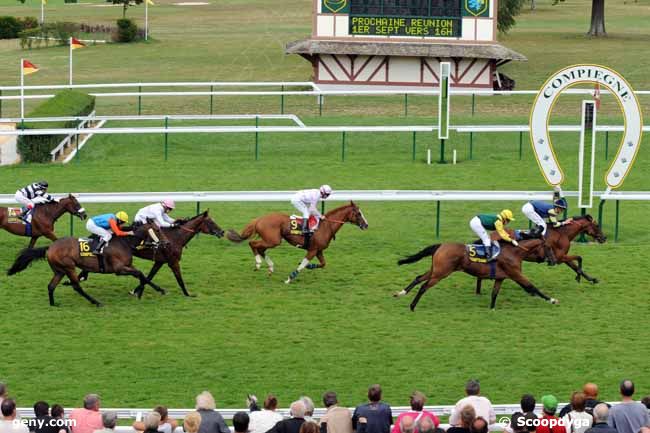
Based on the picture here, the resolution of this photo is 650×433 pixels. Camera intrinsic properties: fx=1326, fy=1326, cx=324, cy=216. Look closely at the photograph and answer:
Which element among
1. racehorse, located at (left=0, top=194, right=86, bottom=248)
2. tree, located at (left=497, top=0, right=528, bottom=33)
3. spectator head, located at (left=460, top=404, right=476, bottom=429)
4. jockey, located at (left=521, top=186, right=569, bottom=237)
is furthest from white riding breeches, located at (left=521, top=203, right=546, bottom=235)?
tree, located at (left=497, top=0, right=528, bottom=33)

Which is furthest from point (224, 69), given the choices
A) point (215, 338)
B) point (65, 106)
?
point (215, 338)

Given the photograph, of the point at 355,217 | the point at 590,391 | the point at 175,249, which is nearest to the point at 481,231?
the point at 355,217

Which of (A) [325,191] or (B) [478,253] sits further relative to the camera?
(A) [325,191]

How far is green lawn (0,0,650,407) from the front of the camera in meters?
12.7

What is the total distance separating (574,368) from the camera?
13047 millimetres

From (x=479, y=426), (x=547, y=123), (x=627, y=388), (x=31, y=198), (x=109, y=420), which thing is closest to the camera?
(x=479, y=426)

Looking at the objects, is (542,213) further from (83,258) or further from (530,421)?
(530,421)

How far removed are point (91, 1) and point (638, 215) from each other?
5964 centimetres

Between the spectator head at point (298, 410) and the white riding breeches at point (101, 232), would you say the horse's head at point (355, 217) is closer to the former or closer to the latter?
the white riding breeches at point (101, 232)

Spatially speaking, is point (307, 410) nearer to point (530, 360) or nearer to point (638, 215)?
point (530, 360)

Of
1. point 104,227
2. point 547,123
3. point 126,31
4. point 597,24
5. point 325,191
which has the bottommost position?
point 104,227

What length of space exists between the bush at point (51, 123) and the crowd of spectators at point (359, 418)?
14.8 m

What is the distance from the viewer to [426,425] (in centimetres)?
913

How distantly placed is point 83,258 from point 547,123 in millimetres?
7431
